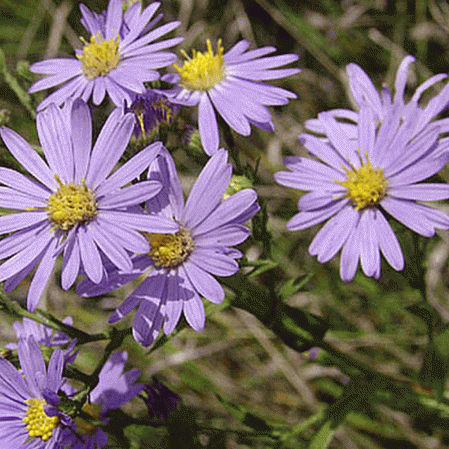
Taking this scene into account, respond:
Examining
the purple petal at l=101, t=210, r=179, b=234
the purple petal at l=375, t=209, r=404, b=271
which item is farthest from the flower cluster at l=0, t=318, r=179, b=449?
the purple petal at l=375, t=209, r=404, b=271

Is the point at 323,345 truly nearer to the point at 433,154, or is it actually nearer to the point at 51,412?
the point at 433,154

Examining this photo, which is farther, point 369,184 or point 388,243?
point 369,184

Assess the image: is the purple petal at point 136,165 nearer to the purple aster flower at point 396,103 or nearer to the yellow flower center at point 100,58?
the yellow flower center at point 100,58

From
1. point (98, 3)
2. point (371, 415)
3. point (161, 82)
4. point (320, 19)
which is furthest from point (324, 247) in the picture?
point (98, 3)

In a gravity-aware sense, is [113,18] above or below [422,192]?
above

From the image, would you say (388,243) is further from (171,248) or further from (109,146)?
(109,146)

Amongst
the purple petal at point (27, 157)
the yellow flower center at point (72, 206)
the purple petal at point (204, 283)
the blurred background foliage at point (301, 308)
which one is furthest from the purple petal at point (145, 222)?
the blurred background foliage at point (301, 308)

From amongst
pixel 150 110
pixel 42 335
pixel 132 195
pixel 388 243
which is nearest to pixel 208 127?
pixel 150 110
